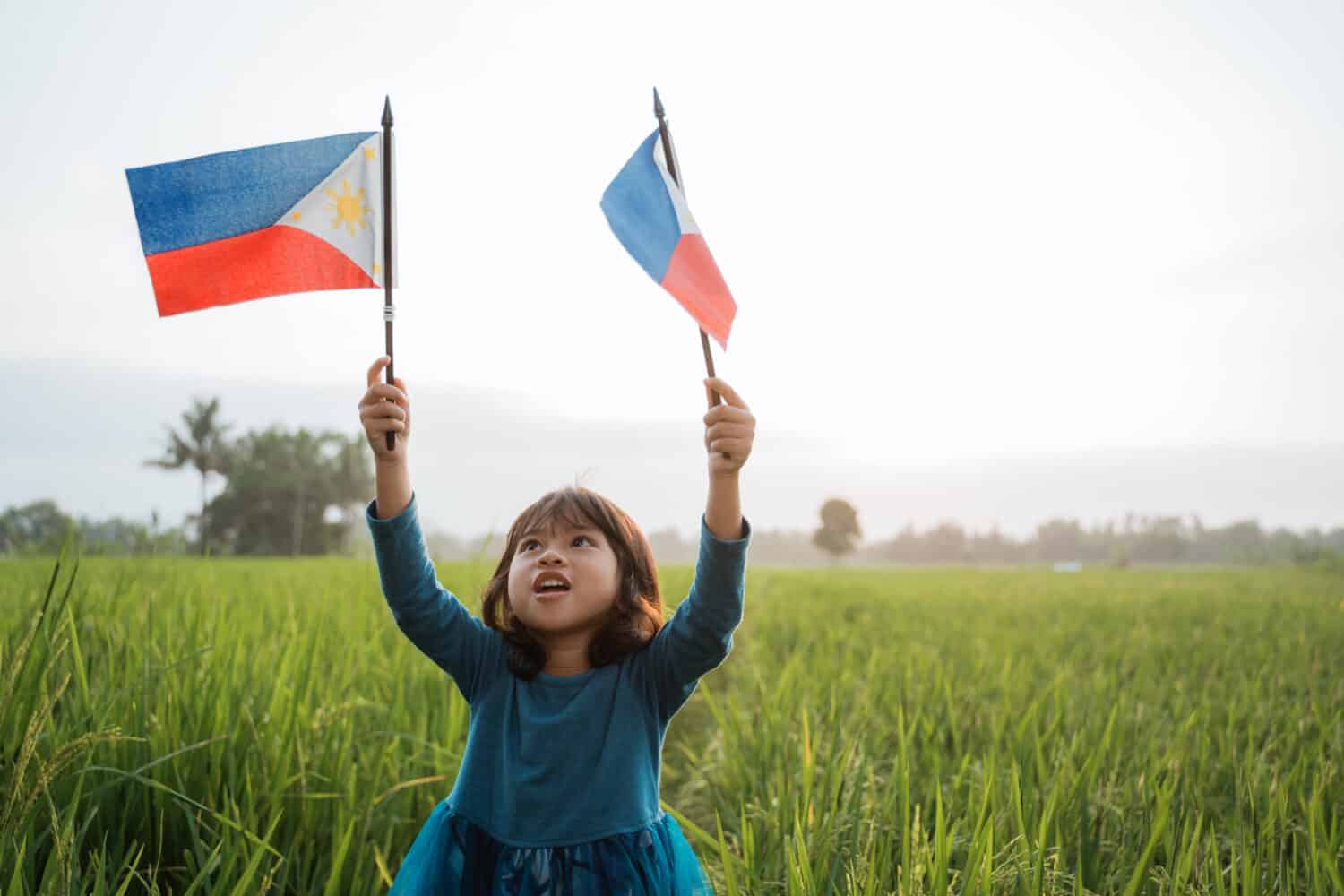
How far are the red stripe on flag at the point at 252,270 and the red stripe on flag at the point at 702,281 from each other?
2.30 ft

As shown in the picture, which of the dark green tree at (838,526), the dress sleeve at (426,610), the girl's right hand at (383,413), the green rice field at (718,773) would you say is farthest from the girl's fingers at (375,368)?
the dark green tree at (838,526)

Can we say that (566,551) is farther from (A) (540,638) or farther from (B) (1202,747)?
(B) (1202,747)

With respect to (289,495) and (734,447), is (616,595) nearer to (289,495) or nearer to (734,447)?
(734,447)

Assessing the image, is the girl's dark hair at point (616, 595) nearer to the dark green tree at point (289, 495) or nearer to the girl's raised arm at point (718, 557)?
the girl's raised arm at point (718, 557)

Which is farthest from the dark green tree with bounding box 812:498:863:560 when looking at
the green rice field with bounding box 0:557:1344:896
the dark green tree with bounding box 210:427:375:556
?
the green rice field with bounding box 0:557:1344:896

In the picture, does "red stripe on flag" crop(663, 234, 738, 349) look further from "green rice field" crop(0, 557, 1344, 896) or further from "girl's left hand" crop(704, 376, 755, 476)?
"green rice field" crop(0, 557, 1344, 896)

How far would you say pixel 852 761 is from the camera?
10.6ft

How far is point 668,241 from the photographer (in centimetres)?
184

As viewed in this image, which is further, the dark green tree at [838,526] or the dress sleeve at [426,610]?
the dark green tree at [838,526]

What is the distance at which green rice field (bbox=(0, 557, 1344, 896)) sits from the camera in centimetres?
191

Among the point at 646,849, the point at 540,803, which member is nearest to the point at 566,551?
the point at 540,803

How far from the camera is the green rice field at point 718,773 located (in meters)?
1.91

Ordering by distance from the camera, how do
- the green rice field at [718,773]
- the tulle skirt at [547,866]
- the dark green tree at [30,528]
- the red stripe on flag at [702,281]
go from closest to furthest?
the tulle skirt at [547,866] < the red stripe on flag at [702,281] < the green rice field at [718,773] < the dark green tree at [30,528]

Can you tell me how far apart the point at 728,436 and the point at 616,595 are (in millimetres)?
440
